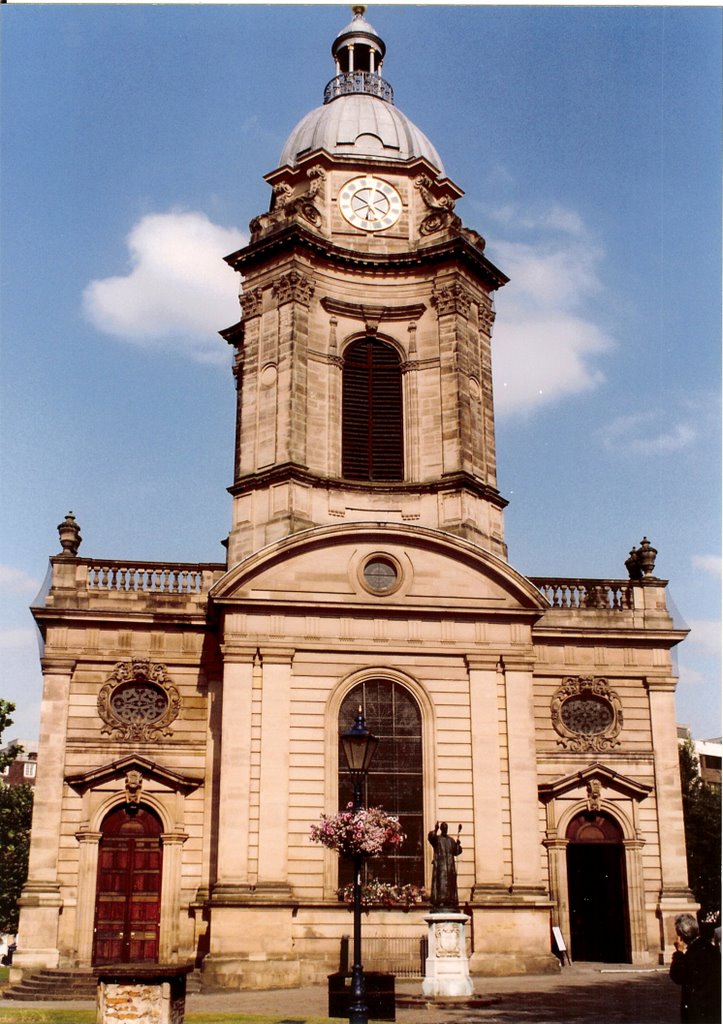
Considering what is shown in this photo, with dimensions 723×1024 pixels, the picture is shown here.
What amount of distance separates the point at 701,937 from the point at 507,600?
1882 centimetres

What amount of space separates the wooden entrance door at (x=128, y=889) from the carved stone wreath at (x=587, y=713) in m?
10.8

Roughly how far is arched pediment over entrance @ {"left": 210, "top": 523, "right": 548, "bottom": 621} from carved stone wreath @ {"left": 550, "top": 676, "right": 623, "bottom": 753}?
10.1 feet

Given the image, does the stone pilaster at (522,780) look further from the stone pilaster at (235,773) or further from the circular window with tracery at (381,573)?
the stone pilaster at (235,773)

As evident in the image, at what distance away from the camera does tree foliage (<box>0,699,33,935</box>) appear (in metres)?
38.3

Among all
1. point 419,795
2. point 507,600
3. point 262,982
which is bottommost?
point 262,982

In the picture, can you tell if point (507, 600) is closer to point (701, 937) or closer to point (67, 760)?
point (67, 760)

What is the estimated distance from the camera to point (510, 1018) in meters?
18.9

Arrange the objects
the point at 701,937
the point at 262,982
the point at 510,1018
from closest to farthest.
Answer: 1. the point at 701,937
2. the point at 510,1018
3. the point at 262,982

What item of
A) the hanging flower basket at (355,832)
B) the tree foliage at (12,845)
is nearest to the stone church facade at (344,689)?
the hanging flower basket at (355,832)

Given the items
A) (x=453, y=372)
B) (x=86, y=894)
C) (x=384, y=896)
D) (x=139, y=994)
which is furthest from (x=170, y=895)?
(x=453, y=372)

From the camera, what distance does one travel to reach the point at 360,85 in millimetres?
40375

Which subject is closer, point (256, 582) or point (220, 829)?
point (220, 829)

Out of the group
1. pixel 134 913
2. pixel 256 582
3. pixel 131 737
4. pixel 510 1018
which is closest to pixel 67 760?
pixel 131 737

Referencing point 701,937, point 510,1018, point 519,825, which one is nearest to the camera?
point 701,937
